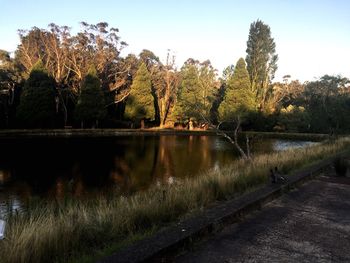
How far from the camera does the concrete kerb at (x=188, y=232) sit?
3820 millimetres

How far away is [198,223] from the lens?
4848 millimetres

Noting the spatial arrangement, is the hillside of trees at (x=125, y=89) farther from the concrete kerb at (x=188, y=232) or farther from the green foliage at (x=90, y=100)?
the concrete kerb at (x=188, y=232)

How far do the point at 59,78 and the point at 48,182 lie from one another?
3382 cm

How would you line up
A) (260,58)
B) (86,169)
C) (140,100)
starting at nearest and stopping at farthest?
(86,169), (140,100), (260,58)

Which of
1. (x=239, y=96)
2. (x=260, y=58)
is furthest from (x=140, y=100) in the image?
(x=260, y=58)

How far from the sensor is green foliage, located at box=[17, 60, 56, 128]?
3981 centimetres

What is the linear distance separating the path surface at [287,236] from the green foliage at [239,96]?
4161 centimetres

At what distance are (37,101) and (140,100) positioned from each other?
13.6m

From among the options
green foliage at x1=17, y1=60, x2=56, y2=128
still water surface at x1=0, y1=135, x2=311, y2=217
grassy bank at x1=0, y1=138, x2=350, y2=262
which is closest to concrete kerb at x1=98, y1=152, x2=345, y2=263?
grassy bank at x1=0, y1=138, x2=350, y2=262

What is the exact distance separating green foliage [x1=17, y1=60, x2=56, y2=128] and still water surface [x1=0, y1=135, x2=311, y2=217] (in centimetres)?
1377

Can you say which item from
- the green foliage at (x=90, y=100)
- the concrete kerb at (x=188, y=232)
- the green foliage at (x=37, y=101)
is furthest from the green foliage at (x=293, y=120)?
the concrete kerb at (x=188, y=232)

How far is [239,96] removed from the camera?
48875mm

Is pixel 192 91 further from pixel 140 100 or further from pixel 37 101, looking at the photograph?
pixel 37 101

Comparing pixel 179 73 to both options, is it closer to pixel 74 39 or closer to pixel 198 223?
pixel 74 39
